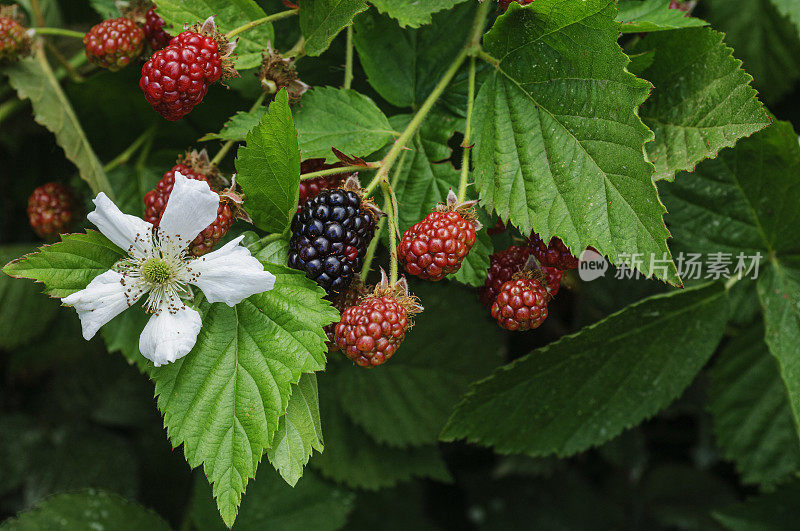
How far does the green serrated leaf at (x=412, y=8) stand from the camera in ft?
3.35

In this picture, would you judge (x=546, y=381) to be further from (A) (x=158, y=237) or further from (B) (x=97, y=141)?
(B) (x=97, y=141)

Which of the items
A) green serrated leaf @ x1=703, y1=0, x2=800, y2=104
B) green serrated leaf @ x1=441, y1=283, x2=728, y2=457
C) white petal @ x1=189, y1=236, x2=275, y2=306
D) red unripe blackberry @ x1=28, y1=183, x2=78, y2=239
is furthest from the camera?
green serrated leaf @ x1=703, y1=0, x2=800, y2=104

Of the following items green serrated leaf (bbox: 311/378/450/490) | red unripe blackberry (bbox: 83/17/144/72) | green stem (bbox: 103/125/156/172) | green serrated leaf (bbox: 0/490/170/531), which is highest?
red unripe blackberry (bbox: 83/17/144/72)

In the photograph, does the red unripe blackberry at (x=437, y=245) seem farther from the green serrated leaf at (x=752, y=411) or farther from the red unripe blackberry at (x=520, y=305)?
the green serrated leaf at (x=752, y=411)

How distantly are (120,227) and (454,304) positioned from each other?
814mm

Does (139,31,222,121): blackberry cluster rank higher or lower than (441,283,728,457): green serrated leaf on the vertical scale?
higher

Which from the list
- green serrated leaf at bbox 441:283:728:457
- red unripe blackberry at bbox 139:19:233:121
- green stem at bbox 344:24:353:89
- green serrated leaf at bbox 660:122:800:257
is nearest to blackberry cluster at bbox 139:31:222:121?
red unripe blackberry at bbox 139:19:233:121

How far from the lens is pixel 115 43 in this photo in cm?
113

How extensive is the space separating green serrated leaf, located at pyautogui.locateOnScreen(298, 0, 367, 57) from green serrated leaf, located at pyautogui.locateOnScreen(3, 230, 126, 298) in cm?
45

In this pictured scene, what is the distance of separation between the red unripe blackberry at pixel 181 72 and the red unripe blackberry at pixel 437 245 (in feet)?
1.27

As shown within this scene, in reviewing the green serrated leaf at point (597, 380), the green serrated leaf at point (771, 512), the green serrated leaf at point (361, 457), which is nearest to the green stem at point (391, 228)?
the green serrated leaf at point (597, 380)

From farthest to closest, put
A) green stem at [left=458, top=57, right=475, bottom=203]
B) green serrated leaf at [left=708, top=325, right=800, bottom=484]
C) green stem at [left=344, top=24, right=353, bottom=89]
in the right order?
1. green serrated leaf at [left=708, top=325, right=800, bottom=484]
2. green stem at [left=344, top=24, right=353, bottom=89]
3. green stem at [left=458, top=57, right=475, bottom=203]

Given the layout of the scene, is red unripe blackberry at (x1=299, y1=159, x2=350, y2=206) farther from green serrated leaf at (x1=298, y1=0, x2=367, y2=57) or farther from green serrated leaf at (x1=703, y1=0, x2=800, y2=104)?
green serrated leaf at (x1=703, y1=0, x2=800, y2=104)

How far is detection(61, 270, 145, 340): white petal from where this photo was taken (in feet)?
2.90
